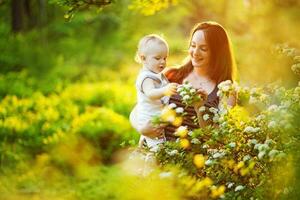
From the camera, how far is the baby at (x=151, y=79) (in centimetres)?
532

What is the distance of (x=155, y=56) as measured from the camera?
212 inches

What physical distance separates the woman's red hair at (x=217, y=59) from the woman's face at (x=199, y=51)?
5cm

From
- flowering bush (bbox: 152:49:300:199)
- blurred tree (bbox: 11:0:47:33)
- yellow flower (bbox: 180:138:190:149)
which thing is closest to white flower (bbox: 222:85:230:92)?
flowering bush (bbox: 152:49:300:199)

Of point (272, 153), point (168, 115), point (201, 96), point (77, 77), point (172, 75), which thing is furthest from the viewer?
point (77, 77)

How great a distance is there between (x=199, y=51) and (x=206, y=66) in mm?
137

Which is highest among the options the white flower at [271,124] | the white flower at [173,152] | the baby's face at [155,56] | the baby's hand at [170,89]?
the baby's face at [155,56]

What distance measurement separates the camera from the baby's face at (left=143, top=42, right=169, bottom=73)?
5363 millimetres

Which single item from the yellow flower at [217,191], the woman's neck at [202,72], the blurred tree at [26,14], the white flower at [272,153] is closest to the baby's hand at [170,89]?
the woman's neck at [202,72]

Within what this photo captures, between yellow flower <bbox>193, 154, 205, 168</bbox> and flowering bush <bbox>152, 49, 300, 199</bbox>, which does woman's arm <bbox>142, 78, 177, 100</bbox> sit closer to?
flowering bush <bbox>152, 49, 300, 199</bbox>

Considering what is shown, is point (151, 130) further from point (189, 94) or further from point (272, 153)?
point (272, 153)

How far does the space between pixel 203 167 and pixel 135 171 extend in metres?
0.50

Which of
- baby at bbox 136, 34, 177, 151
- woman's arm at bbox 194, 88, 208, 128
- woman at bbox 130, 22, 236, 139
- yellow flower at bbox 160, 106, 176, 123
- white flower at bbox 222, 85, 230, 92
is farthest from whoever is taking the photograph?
woman at bbox 130, 22, 236, 139

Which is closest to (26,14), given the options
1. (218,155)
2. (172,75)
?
(172,75)

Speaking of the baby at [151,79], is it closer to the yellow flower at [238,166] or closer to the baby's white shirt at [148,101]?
the baby's white shirt at [148,101]
